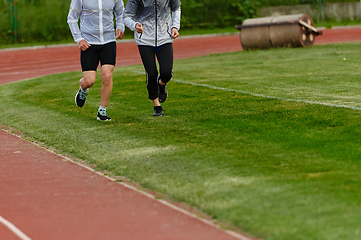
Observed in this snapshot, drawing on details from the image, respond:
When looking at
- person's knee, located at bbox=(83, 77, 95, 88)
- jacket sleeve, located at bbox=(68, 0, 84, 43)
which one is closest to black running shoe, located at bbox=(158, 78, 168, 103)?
person's knee, located at bbox=(83, 77, 95, 88)

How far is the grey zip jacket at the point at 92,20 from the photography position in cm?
889

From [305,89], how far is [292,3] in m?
36.8

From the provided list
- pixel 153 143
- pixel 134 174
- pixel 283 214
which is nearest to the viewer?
pixel 283 214

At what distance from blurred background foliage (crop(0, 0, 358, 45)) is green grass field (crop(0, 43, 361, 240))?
71.8 ft

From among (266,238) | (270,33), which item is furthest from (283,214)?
(270,33)

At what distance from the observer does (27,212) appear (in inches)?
210

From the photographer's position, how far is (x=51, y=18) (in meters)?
36.8

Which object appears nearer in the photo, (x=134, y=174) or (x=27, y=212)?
(x=27, y=212)

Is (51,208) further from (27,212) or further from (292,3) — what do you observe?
(292,3)

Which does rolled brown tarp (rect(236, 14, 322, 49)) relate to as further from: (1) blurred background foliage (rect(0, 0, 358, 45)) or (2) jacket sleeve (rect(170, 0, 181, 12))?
(1) blurred background foliage (rect(0, 0, 358, 45))

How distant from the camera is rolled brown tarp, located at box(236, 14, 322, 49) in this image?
21.2 metres

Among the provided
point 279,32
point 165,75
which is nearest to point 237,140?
point 165,75

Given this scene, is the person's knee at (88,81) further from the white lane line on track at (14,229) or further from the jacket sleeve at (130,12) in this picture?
the white lane line on track at (14,229)

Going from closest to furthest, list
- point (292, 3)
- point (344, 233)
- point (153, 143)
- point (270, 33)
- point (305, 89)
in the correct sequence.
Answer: point (344, 233)
point (153, 143)
point (305, 89)
point (270, 33)
point (292, 3)
